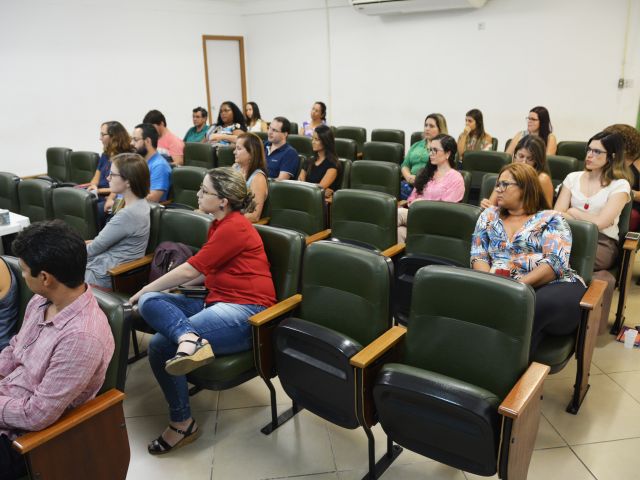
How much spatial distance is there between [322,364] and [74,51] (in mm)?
7197

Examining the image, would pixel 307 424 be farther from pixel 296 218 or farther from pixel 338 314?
pixel 296 218

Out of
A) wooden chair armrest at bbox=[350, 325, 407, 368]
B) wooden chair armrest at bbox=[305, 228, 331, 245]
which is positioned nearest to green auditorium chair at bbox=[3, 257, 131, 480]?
wooden chair armrest at bbox=[350, 325, 407, 368]

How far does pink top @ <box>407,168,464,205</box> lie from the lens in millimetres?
3764

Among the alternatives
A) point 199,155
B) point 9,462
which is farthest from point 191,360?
point 199,155

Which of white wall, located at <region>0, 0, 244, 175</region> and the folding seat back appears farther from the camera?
white wall, located at <region>0, 0, 244, 175</region>

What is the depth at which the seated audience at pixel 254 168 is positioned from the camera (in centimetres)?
363

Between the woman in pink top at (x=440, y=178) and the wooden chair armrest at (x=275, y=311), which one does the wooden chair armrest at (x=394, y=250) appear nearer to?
the woman in pink top at (x=440, y=178)

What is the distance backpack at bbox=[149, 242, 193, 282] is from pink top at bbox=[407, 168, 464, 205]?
1.91m

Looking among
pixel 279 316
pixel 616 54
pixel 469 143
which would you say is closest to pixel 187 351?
pixel 279 316

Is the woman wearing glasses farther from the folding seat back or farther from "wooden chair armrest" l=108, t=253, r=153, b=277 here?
"wooden chair armrest" l=108, t=253, r=153, b=277

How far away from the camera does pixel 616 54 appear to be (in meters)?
5.75

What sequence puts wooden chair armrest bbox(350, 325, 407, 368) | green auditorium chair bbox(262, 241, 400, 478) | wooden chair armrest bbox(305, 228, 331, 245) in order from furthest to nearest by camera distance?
wooden chair armrest bbox(305, 228, 331, 245) < green auditorium chair bbox(262, 241, 400, 478) < wooden chair armrest bbox(350, 325, 407, 368)

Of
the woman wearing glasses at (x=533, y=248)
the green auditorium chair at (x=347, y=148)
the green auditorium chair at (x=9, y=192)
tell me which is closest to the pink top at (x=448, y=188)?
the woman wearing glasses at (x=533, y=248)

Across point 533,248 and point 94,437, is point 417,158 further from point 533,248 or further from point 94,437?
point 94,437
